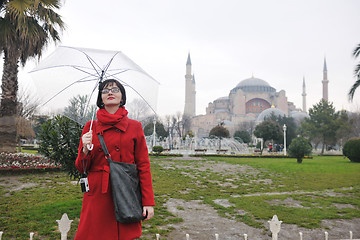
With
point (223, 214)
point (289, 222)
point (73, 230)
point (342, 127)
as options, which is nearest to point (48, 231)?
point (73, 230)

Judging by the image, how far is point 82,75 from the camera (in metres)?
2.58

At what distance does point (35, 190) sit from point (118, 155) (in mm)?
5521

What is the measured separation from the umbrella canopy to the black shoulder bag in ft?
3.22

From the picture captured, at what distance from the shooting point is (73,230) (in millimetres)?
3625

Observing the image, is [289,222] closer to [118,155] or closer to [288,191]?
[288,191]

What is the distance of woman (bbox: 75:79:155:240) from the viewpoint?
1730mm

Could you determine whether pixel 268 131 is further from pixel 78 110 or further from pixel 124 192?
pixel 124 192

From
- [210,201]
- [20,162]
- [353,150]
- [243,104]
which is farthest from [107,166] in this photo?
[243,104]

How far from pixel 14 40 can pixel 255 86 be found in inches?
2987

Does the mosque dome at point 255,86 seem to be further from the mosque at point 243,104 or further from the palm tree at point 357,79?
the palm tree at point 357,79

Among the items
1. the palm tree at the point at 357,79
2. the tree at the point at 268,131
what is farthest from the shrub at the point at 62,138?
the tree at the point at 268,131

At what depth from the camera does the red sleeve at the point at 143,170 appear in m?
1.81

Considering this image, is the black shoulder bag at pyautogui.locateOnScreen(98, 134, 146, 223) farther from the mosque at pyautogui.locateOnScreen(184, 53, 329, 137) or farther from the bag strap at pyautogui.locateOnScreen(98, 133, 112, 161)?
the mosque at pyautogui.locateOnScreen(184, 53, 329, 137)

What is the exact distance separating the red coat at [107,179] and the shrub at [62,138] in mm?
2254
